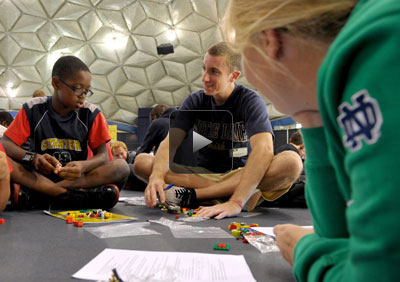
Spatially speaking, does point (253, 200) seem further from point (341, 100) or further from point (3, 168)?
point (341, 100)

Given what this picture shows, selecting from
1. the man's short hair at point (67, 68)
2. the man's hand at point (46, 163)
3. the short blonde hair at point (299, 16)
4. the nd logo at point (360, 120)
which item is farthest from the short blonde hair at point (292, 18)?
the man's short hair at point (67, 68)

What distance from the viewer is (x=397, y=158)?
0.88ft

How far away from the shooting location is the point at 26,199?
194cm

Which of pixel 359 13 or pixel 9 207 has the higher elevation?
pixel 359 13

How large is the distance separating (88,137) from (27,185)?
0.47 meters

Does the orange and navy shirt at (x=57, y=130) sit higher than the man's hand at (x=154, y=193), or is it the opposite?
the orange and navy shirt at (x=57, y=130)

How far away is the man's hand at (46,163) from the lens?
1783 mm

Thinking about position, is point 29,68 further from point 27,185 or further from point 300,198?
point 300,198

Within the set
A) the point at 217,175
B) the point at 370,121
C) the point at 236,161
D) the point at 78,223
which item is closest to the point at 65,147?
the point at 78,223

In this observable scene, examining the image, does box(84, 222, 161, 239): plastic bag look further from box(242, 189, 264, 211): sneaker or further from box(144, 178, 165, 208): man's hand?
box(242, 189, 264, 211): sneaker

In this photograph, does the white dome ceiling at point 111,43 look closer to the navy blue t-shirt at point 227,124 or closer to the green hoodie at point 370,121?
the navy blue t-shirt at point 227,124

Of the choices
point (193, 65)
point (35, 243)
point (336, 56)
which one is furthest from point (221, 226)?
point (193, 65)

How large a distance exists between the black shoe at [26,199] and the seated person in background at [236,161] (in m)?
0.66
